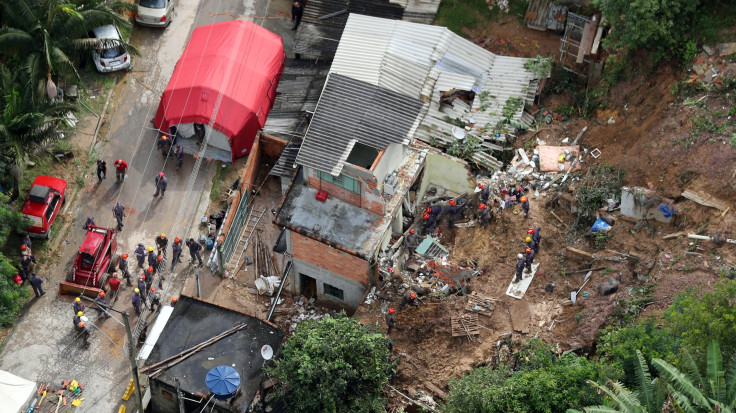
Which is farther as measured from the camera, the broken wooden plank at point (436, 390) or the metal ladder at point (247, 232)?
the metal ladder at point (247, 232)

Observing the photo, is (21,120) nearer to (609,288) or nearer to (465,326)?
(465,326)

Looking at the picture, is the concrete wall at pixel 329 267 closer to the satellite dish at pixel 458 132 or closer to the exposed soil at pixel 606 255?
the exposed soil at pixel 606 255

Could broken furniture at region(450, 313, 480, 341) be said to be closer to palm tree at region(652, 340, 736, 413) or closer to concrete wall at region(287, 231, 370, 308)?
concrete wall at region(287, 231, 370, 308)

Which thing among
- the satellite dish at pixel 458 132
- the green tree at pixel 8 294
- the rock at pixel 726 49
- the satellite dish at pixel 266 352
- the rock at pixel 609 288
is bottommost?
the green tree at pixel 8 294

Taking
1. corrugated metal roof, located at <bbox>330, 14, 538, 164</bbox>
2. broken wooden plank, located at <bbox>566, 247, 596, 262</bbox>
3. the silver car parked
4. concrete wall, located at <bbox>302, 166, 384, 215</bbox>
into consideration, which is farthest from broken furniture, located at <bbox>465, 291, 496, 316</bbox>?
the silver car parked

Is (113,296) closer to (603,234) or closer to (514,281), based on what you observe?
(514,281)

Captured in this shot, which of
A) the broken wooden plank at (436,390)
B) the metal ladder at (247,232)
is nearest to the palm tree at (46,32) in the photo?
the metal ladder at (247,232)
